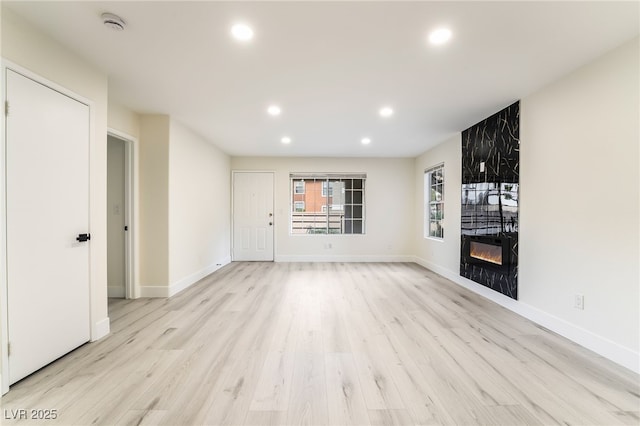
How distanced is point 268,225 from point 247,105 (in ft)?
11.3

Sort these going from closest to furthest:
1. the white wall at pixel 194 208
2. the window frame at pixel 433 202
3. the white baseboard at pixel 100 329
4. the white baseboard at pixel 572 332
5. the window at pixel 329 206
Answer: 1. the white baseboard at pixel 572 332
2. the white baseboard at pixel 100 329
3. the white wall at pixel 194 208
4. the window frame at pixel 433 202
5. the window at pixel 329 206

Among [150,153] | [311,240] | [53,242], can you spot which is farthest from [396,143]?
[53,242]

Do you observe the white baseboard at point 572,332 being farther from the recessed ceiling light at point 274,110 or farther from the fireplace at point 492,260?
the recessed ceiling light at point 274,110

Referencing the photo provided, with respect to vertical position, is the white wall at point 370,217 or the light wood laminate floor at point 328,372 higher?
the white wall at point 370,217

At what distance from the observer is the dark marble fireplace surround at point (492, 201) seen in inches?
123

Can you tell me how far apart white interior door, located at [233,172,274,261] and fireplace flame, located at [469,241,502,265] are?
4.12 metres

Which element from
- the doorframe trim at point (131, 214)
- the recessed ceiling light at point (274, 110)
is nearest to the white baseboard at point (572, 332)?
the recessed ceiling light at point (274, 110)

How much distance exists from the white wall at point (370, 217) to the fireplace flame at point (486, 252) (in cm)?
235

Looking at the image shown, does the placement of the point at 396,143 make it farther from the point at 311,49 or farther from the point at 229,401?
the point at 229,401

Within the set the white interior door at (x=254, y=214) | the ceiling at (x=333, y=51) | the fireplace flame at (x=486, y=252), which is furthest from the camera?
the white interior door at (x=254, y=214)

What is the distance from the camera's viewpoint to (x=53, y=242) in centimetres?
197

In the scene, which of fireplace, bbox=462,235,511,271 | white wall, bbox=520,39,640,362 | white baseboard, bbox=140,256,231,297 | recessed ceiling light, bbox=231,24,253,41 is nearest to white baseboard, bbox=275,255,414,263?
white baseboard, bbox=140,256,231,297

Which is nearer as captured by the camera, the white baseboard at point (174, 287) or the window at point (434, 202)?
the white baseboard at point (174, 287)

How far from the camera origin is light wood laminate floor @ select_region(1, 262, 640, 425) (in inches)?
59.2
